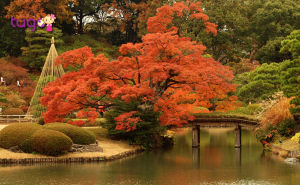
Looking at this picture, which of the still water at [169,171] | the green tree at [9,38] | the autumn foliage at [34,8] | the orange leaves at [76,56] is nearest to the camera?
the still water at [169,171]

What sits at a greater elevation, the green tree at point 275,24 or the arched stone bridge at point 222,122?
the green tree at point 275,24

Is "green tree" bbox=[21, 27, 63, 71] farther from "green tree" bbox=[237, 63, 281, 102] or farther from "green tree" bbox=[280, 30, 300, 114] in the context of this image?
"green tree" bbox=[280, 30, 300, 114]

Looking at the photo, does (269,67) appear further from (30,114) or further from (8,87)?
(8,87)

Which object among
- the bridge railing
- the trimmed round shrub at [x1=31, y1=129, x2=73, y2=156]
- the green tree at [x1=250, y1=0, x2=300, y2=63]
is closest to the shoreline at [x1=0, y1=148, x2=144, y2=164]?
the trimmed round shrub at [x1=31, y1=129, x2=73, y2=156]

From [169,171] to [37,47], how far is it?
3282cm

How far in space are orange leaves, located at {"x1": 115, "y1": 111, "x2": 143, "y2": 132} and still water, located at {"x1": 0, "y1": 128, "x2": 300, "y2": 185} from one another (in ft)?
6.16

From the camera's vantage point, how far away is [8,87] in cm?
4212

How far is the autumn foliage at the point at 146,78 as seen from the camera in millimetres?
26219

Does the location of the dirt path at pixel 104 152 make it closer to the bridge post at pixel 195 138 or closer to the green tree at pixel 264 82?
the bridge post at pixel 195 138

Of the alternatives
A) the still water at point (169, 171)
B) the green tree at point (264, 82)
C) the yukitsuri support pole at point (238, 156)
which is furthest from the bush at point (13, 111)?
the green tree at point (264, 82)

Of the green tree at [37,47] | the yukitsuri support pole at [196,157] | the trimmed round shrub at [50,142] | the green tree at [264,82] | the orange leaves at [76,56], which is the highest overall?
the green tree at [37,47]

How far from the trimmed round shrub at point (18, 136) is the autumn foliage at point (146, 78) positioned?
3.39 m

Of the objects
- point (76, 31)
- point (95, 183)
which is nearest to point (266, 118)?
point (95, 183)

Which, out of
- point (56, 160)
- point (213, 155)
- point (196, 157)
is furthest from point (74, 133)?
point (213, 155)
